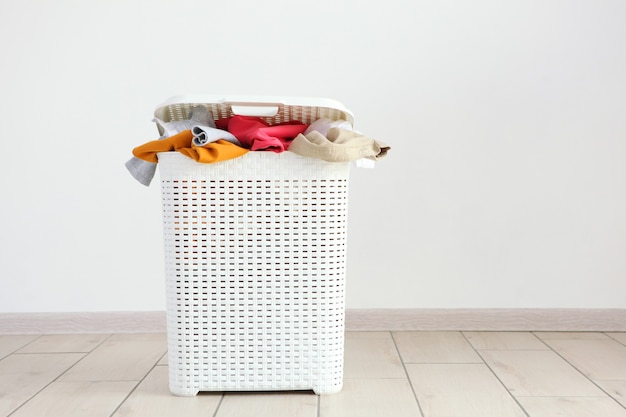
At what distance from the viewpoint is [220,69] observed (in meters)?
1.82

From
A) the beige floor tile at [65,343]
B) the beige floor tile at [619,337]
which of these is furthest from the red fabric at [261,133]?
the beige floor tile at [619,337]

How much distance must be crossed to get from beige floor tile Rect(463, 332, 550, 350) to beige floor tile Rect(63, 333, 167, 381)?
2.64 feet

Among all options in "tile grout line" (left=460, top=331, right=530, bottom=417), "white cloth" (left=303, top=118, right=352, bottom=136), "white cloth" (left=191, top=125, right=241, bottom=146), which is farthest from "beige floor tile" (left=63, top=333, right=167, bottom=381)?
"tile grout line" (left=460, top=331, right=530, bottom=417)

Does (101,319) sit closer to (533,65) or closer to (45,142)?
(45,142)

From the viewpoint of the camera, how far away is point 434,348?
1.66 metres

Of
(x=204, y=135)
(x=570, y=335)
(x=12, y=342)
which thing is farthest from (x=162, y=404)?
(x=570, y=335)

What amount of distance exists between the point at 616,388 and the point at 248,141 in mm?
892

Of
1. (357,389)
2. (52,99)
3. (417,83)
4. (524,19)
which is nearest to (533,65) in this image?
(524,19)

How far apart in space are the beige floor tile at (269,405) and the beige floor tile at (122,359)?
0.27 meters

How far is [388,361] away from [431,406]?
1.04 ft

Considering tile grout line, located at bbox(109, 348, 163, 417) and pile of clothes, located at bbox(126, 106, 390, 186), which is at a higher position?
pile of clothes, located at bbox(126, 106, 390, 186)

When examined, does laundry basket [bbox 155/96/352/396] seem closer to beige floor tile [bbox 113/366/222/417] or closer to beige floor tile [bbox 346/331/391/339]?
beige floor tile [bbox 113/366/222/417]

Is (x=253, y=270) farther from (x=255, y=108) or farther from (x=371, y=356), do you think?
(x=371, y=356)

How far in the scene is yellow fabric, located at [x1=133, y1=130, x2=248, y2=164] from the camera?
3.95 ft
